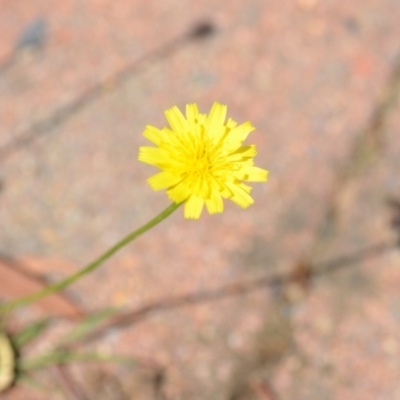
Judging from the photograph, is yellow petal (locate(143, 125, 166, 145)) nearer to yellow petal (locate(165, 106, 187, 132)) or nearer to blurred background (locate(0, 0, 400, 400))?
yellow petal (locate(165, 106, 187, 132))

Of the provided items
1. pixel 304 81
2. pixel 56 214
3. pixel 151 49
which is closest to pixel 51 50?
pixel 151 49

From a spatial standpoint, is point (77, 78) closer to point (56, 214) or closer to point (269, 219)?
point (56, 214)

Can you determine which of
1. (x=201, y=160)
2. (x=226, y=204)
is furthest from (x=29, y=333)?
(x=201, y=160)

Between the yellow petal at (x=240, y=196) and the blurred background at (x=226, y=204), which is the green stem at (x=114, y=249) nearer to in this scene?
→ the yellow petal at (x=240, y=196)

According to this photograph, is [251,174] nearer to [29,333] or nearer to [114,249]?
[114,249]

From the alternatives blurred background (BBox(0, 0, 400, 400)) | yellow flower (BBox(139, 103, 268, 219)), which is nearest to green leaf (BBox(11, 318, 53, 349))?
blurred background (BBox(0, 0, 400, 400))

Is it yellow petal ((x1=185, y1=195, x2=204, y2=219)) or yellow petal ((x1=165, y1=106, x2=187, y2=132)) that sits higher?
yellow petal ((x1=165, y1=106, x2=187, y2=132))

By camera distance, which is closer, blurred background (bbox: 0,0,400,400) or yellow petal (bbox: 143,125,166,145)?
A: yellow petal (bbox: 143,125,166,145)
